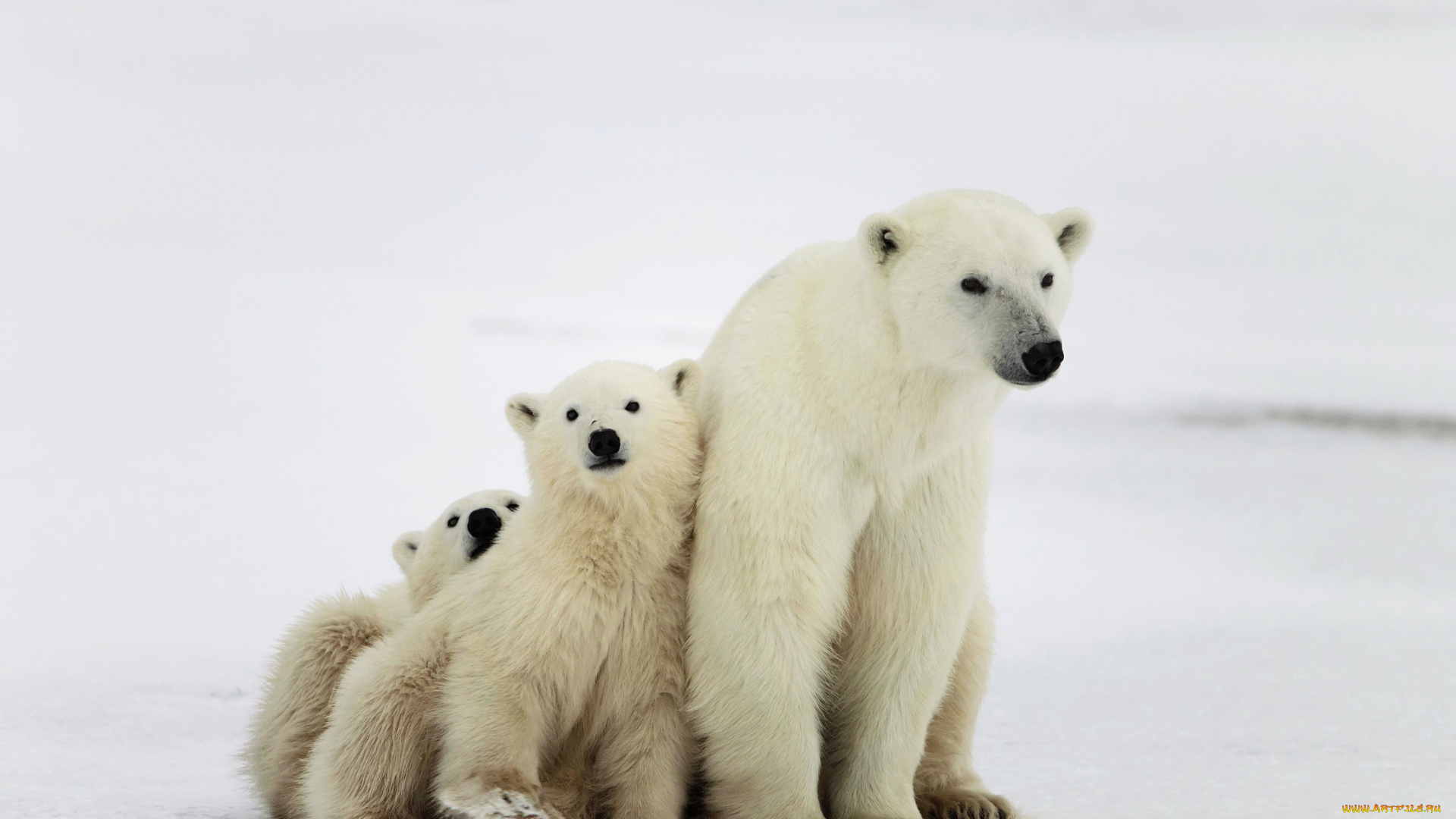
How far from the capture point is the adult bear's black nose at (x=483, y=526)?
16.1 feet

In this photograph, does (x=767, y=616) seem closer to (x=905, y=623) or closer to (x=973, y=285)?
(x=905, y=623)

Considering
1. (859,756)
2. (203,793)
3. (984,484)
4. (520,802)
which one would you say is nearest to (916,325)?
(984,484)

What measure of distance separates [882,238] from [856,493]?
0.73 meters

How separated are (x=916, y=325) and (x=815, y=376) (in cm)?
38

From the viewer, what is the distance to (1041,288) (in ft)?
13.7

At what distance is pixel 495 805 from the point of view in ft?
13.5

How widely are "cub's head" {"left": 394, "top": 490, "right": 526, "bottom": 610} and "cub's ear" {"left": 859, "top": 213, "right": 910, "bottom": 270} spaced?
1494 mm

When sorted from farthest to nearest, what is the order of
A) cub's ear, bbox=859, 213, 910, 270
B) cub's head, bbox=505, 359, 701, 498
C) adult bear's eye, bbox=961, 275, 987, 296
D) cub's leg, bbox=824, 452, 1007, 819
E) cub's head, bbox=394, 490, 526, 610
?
1. cub's head, bbox=394, 490, 526, 610
2. cub's leg, bbox=824, 452, 1007, 819
3. cub's head, bbox=505, 359, 701, 498
4. cub's ear, bbox=859, 213, 910, 270
5. adult bear's eye, bbox=961, 275, 987, 296

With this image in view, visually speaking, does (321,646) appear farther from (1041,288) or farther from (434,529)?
(1041,288)

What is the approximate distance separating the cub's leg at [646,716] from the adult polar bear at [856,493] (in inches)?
3.3

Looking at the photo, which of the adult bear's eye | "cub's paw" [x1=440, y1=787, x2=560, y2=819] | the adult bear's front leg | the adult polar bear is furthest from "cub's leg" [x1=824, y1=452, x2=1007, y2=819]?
"cub's paw" [x1=440, y1=787, x2=560, y2=819]

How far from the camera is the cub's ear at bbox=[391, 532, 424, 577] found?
5297mm

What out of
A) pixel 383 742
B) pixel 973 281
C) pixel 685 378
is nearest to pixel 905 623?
pixel 685 378

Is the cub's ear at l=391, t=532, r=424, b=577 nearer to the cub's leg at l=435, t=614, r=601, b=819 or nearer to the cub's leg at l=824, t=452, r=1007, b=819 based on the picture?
the cub's leg at l=435, t=614, r=601, b=819
